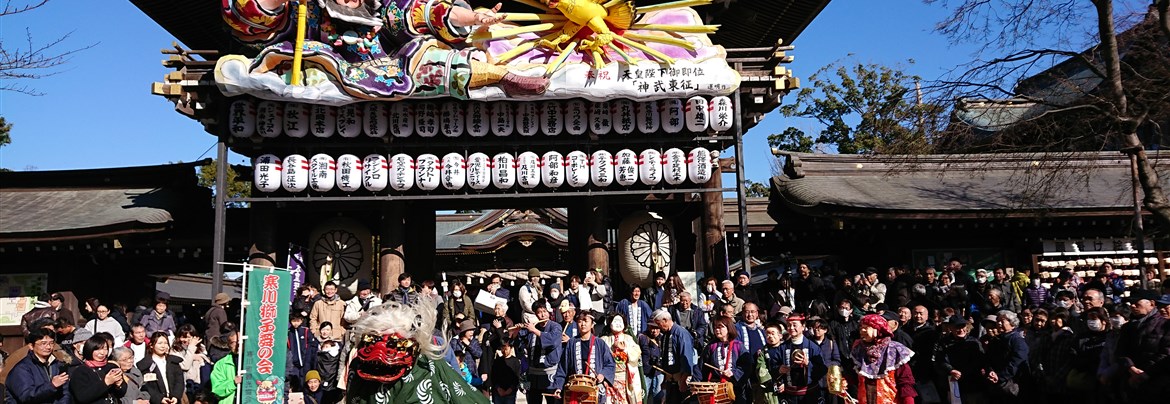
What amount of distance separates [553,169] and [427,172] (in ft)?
6.55

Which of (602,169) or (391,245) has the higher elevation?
(602,169)

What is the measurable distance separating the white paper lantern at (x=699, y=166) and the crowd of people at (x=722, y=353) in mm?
2201

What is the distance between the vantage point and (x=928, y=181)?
1814cm

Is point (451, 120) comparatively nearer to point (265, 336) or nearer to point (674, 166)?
point (674, 166)

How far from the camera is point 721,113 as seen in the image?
14789mm

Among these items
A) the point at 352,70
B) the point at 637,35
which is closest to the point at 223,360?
the point at 352,70

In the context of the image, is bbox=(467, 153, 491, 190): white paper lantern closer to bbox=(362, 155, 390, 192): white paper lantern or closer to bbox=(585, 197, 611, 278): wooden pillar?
bbox=(362, 155, 390, 192): white paper lantern

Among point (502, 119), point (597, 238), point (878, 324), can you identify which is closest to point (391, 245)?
point (502, 119)

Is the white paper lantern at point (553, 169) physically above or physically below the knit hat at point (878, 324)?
above

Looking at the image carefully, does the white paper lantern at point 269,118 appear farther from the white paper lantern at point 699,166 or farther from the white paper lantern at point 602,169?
the white paper lantern at point 699,166

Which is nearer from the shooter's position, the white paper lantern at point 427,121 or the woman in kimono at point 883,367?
the woman in kimono at point 883,367

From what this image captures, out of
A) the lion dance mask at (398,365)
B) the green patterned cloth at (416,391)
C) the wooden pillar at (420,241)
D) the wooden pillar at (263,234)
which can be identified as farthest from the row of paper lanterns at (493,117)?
the green patterned cloth at (416,391)

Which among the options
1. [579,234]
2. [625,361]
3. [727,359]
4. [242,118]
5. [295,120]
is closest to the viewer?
[727,359]

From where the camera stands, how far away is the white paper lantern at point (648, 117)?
1498 cm
